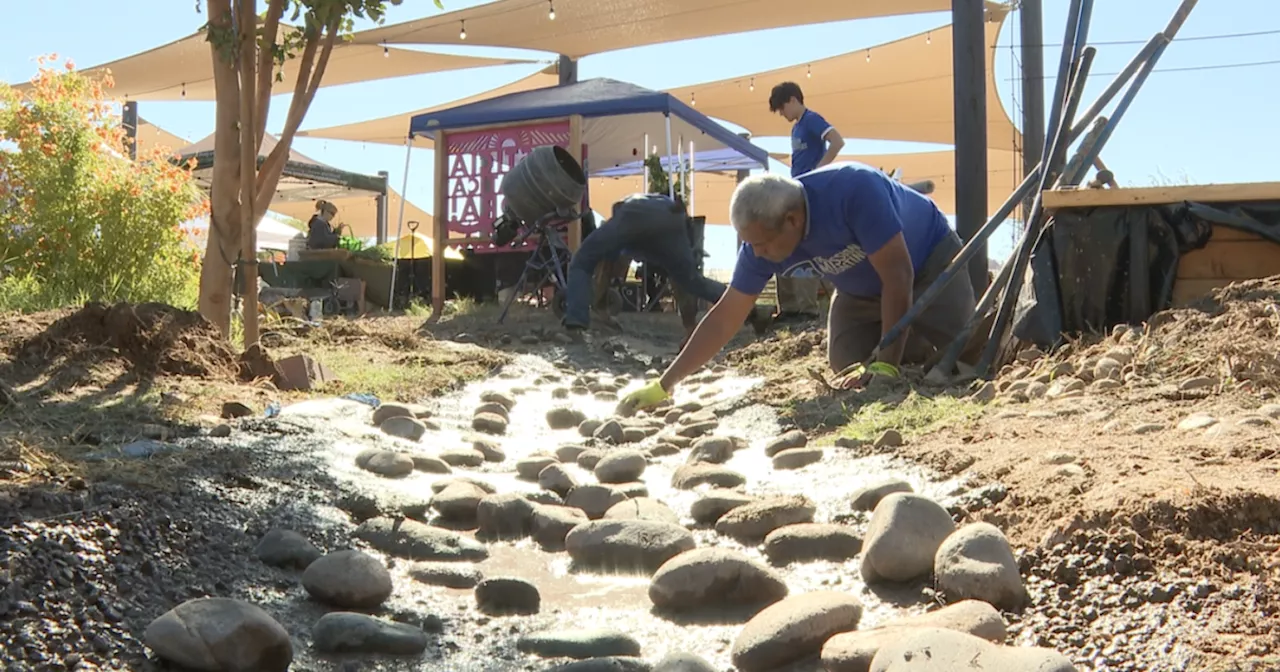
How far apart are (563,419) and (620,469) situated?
3.60 ft

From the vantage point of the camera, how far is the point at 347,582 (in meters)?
1.87

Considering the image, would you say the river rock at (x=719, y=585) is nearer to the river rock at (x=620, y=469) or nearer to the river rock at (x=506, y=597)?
the river rock at (x=506, y=597)

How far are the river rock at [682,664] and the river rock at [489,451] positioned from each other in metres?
1.67

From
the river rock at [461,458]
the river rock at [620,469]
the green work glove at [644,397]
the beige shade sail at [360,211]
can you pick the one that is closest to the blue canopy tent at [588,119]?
the green work glove at [644,397]

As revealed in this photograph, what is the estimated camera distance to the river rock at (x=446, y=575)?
2.06 m

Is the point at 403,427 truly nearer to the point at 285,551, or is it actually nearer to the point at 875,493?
the point at 285,551

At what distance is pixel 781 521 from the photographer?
7.40ft

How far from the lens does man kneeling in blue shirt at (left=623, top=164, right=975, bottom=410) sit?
3.27m

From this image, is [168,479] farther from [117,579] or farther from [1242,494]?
[1242,494]

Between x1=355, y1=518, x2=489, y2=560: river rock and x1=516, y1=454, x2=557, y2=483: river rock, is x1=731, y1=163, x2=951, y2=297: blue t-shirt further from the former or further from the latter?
x1=355, y1=518, x2=489, y2=560: river rock

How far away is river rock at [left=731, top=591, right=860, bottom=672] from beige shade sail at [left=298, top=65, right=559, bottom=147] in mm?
13231

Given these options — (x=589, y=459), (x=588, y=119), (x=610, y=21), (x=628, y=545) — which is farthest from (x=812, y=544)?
(x=610, y=21)

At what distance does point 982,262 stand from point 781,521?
3591mm

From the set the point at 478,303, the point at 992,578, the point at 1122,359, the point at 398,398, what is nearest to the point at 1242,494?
the point at 992,578
